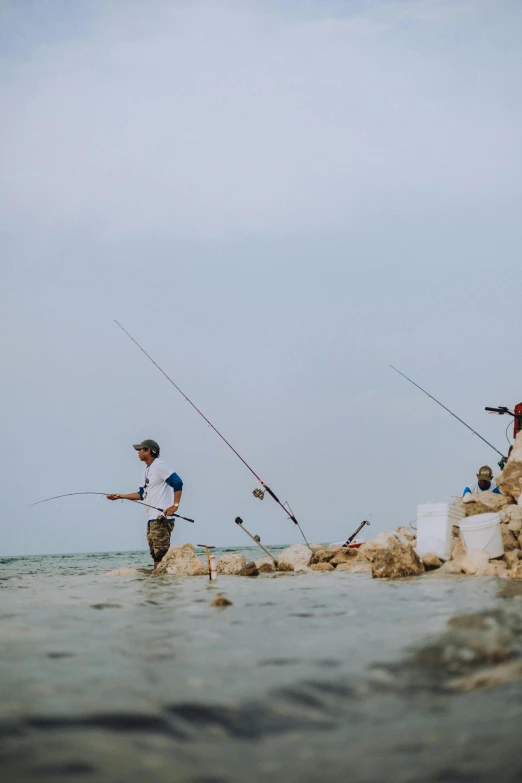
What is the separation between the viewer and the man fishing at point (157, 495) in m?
10.5

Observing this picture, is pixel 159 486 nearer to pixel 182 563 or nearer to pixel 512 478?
pixel 182 563

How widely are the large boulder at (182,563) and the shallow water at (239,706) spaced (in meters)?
5.41

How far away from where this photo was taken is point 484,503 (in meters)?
10.2

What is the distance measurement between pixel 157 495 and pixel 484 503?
5.24 metres

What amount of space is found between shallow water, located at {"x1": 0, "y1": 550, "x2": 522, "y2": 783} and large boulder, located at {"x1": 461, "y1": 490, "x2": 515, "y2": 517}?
525cm

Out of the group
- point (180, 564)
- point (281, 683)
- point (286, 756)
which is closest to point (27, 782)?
point (286, 756)

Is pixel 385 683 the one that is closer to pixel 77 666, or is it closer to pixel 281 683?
pixel 281 683

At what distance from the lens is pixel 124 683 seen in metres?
2.94

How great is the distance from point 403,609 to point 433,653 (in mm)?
1764

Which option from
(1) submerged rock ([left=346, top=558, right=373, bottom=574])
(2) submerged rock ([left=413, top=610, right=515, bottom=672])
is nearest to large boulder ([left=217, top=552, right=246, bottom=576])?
(1) submerged rock ([left=346, top=558, right=373, bottom=574])

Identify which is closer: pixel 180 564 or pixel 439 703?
pixel 439 703

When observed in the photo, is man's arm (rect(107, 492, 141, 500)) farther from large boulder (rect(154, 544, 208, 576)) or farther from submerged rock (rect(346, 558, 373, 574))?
submerged rock (rect(346, 558, 373, 574))

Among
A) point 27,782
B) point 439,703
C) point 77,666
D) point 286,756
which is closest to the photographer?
point 27,782

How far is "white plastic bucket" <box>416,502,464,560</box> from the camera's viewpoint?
9.09 m
